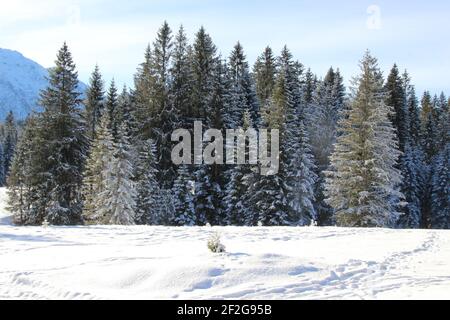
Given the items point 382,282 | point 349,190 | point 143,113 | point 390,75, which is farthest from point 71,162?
point 390,75

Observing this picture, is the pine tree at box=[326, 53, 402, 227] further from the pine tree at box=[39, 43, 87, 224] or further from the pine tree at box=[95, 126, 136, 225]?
the pine tree at box=[39, 43, 87, 224]

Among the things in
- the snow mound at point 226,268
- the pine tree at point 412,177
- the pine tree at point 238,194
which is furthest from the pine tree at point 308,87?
the snow mound at point 226,268

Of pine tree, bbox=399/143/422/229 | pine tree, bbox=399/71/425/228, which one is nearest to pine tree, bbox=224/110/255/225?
pine tree, bbox=399/71/425/228

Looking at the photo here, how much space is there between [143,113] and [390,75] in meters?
27.1

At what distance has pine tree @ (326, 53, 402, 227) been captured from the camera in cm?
2592

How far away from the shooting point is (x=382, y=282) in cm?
864

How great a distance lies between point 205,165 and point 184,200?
354 centimetres

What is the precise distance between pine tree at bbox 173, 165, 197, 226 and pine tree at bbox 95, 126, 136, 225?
4344mm

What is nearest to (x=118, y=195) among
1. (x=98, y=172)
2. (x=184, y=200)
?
(x=98, y=172)

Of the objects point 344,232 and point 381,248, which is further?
point 344,232

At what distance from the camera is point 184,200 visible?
34.8 m

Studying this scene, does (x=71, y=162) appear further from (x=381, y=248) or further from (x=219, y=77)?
(x=381, y=248)

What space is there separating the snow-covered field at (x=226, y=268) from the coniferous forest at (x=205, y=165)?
45.7 ft

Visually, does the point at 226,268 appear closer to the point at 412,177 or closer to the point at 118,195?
the point at 118,195
